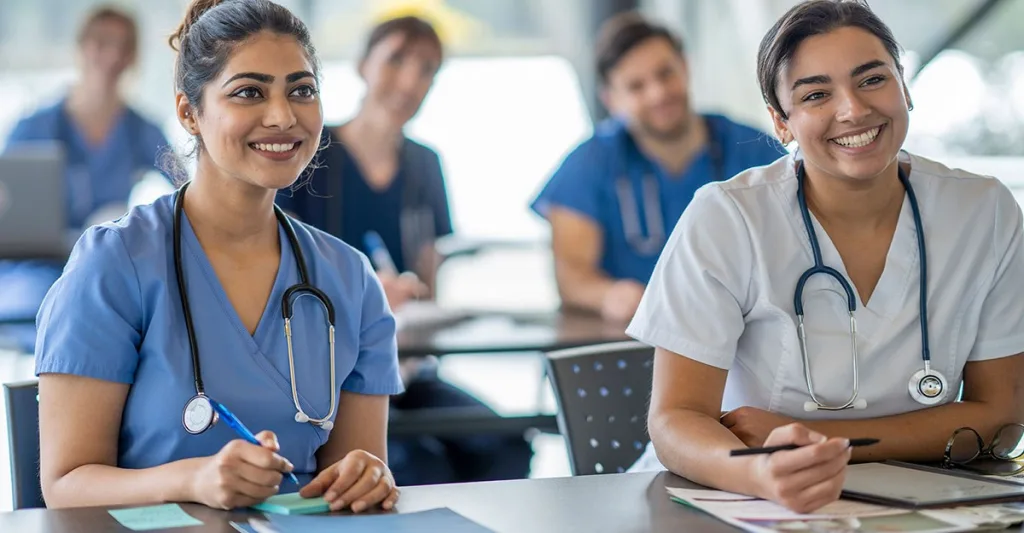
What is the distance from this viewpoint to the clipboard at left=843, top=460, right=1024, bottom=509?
1.20m

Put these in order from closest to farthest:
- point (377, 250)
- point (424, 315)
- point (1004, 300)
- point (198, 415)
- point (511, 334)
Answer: point (198, 415) < point (1004, 300) < point (511, 334) < point (424, 315) < point (377, 250)

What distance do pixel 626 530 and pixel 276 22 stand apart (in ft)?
2.60

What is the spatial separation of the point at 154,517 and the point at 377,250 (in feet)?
6.16

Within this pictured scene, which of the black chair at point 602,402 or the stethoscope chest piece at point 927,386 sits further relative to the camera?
the black chair at point 602,402

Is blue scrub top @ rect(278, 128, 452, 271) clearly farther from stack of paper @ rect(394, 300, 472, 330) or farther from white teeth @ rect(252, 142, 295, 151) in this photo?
white teeth @ rect(252, 142, 295, 151)

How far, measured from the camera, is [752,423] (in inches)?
57.5

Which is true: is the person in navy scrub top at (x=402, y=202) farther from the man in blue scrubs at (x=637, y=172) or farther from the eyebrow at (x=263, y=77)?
the eyebrow at (x=263, y=77)

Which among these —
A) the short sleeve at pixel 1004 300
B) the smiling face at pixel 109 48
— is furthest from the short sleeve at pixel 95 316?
the smiling face at pixel 109 48

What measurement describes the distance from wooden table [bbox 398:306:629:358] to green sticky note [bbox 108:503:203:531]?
4.19 ft

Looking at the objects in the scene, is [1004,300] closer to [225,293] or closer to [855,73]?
[855,73]

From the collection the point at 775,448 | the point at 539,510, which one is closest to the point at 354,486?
the point at 539,510

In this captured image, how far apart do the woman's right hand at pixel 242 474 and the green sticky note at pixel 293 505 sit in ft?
0.05

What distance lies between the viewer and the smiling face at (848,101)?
154 centimetres

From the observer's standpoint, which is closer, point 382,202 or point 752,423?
point 752,423
